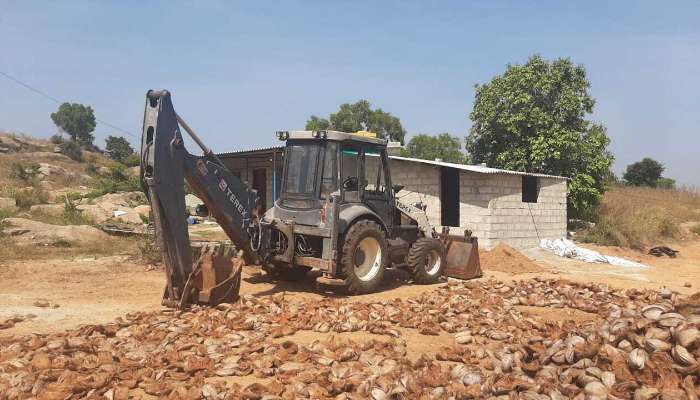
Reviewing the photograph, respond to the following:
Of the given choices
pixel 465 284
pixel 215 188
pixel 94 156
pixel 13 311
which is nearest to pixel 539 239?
pixel 465 284

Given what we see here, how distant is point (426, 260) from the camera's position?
8.74m

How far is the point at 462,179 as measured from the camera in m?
13.5

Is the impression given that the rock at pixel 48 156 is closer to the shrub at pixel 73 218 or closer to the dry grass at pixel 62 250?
the shrub at pixel 73 218

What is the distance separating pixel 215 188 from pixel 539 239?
10425 millimetres

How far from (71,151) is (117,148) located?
7.02 metres

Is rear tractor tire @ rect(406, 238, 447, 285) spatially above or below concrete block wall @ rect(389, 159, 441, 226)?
below

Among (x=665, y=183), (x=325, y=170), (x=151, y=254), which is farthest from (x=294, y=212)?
(x=665, y=183)

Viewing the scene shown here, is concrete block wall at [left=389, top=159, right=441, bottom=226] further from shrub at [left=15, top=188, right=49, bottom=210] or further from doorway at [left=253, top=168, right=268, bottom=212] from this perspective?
shrub at [left=15, top=188, right=49, bottom=210]

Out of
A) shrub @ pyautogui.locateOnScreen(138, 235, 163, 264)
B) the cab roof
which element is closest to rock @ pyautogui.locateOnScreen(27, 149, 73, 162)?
shrub @ pyautogui.locateOnScreen(138, 235, 163, 264)

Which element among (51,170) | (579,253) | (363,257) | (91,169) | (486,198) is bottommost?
(579,253)

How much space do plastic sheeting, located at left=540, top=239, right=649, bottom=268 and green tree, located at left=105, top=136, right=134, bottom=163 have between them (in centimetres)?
4228

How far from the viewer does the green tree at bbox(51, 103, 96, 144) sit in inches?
1999

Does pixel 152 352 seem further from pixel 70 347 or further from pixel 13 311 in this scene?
pixel 13 311

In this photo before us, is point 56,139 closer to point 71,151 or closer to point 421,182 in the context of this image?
point 71,151
